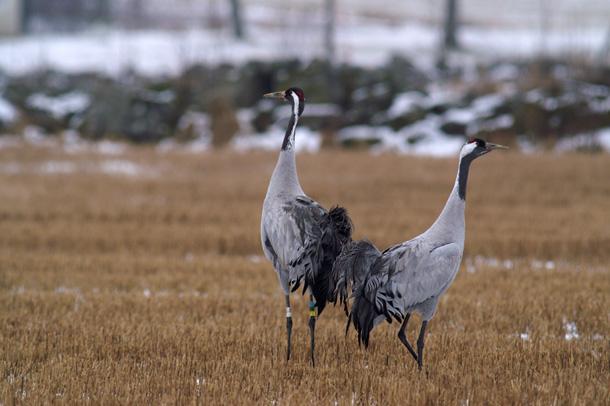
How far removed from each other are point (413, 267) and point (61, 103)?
3049 centimetres

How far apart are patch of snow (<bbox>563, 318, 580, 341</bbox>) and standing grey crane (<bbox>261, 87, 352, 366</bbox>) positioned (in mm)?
2341

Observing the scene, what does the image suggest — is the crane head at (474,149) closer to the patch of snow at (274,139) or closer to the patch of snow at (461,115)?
the patch of snow at (274,139)

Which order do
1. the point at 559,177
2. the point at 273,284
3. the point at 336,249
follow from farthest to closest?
the point at 559,177 → the point at 273,284 → the point at 336,249

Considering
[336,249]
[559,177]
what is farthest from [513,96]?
[336,249]

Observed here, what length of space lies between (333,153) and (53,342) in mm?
16391

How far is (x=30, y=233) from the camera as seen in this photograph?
40.4 feet

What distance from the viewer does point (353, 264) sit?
227 inches

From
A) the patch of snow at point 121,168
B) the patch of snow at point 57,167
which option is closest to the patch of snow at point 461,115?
the patch of snow at point 121,168

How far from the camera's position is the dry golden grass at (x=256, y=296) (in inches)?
217

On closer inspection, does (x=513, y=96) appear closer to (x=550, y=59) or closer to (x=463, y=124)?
(x=463, y=124)

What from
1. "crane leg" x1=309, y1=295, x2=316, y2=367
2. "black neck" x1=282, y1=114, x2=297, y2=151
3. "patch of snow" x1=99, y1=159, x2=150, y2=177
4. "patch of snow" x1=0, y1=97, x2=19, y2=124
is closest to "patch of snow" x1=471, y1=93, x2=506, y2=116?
"patch of snow" x1=99, y1=159, x2=150, y2=177

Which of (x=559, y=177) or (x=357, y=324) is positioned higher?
(x=357, y=324)

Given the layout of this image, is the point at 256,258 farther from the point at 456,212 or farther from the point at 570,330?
the point at 456,212

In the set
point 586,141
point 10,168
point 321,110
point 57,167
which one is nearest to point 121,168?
point 57,167
